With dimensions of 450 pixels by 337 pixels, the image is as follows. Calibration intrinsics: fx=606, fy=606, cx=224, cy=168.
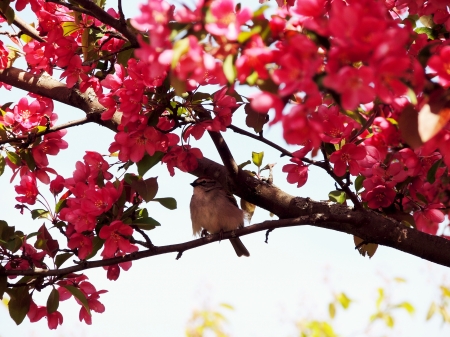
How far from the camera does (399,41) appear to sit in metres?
1.19

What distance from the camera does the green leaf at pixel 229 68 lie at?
132 cm

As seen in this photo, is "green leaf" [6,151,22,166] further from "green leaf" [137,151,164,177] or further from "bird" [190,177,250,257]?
"bird" [190,177,250,257]

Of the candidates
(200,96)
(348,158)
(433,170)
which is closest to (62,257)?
(200,96)

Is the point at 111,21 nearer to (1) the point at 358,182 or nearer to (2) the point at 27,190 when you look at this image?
(2) the point at 27,190

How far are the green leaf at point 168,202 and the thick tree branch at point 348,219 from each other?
27 centimetres

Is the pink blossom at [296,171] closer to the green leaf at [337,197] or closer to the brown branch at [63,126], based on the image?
the green leaf at [337,197]

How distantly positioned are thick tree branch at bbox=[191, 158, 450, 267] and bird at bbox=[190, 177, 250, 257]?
174cm

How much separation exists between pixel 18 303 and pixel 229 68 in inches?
72.1

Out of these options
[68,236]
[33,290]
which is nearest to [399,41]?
[68,236]

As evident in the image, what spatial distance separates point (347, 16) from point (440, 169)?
3.81 feet

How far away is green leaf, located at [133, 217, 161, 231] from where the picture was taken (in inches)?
103

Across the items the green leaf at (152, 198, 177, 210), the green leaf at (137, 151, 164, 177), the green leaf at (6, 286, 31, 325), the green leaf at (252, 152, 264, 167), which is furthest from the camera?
the green leaf at (252, 152, 264, 167)

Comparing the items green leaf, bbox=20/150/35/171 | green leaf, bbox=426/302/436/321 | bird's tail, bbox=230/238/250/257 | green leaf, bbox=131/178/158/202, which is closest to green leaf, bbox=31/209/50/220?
green leaf, bbox=20/150/35/171

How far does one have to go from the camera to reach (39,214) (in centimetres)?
296
